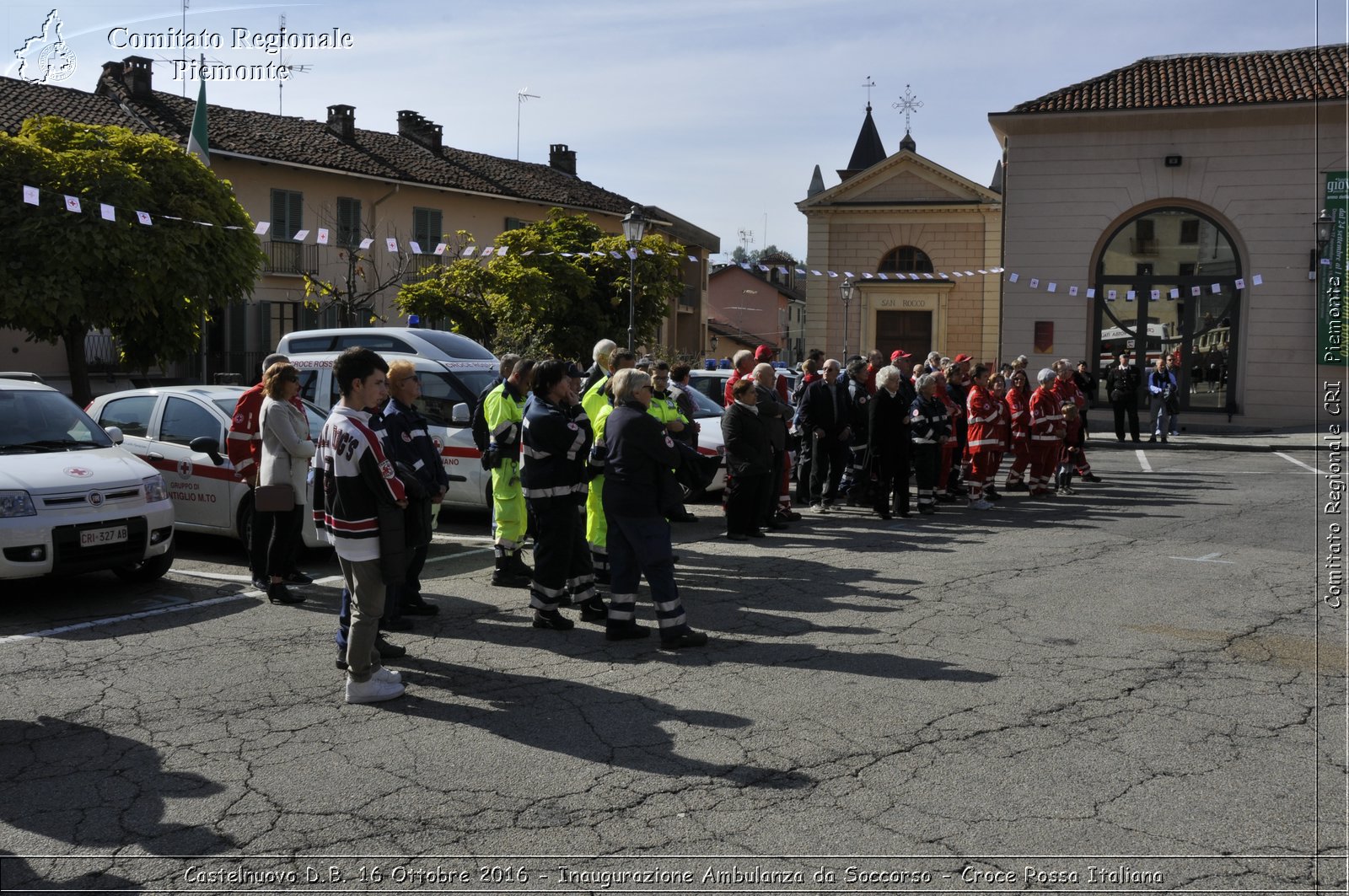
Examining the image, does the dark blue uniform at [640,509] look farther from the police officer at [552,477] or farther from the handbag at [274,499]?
the handbag at [274,499]

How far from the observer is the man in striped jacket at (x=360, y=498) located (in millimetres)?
6148

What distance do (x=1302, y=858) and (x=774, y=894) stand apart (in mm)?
2012

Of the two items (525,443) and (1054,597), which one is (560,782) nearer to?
(525,443)

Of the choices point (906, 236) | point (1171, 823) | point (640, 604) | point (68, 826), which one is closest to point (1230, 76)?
point (906, 236)

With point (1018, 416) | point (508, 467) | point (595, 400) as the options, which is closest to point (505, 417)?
point (508, 467)

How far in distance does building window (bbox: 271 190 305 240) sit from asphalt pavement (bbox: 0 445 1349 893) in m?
26.1

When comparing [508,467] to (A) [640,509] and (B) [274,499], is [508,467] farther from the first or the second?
(A) [640,509]

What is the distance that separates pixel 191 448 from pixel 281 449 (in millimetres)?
1796

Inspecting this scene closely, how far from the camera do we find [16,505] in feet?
27.3

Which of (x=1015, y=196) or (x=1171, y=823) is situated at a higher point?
(x=1015, y=196)

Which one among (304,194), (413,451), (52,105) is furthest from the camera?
(304,194)

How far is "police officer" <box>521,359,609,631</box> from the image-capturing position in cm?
786

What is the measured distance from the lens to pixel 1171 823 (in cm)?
466

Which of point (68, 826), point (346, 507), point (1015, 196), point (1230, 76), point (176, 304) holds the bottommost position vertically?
point (68, 826)
